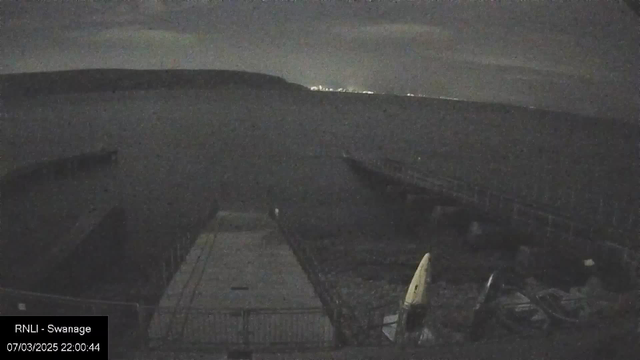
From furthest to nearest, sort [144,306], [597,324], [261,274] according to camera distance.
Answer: [261,274]
[597,324]
[144,306]

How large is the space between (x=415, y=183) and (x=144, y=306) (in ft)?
5.41

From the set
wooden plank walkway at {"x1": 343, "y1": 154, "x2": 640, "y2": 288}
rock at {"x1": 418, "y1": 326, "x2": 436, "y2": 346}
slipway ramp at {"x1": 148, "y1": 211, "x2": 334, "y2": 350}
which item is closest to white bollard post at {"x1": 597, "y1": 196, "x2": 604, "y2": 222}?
wooden plank walkway at {"x1": 343, "y1": 154, "x2": 640, "y2": 288}

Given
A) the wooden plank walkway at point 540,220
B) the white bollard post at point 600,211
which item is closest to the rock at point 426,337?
the wooden plank walkway at point 540,220

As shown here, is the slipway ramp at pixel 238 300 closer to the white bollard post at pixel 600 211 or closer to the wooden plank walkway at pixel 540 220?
the wooden plank walkway at pixel 540 220

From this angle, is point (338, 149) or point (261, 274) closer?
point (261, 274)

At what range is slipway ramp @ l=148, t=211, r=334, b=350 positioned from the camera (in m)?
1.81

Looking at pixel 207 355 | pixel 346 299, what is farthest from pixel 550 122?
pixel 207 355

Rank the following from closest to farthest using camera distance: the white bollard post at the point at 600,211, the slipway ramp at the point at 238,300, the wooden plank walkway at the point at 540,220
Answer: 1. the slipway ramp at the point at 238,300
2. the wooden plank walkway at the point at 540,220
3. the white bollard post at the point at 600,211

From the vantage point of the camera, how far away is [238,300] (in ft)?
6.33

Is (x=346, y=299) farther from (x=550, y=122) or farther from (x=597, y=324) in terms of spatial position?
(x=550, y=122)

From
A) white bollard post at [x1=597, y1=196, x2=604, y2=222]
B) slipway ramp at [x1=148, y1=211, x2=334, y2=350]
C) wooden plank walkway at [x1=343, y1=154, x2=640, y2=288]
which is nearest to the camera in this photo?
slipway ramp at [x1=148, y1=211, x2=334, y2=350]

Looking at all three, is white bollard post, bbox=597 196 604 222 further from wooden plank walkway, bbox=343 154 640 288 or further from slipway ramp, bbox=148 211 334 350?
slipway ramp, bbox=148 211 334 350

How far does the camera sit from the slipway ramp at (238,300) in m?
1.81

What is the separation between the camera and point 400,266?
7.32 feet
